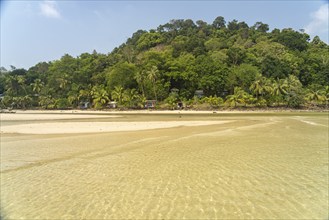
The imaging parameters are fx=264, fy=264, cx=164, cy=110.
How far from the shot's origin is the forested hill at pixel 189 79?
66.4 meters

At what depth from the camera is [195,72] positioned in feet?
240

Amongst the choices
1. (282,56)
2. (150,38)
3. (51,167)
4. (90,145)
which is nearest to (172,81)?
(282,56)

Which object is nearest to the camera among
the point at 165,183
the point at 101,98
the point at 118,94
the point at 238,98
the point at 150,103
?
the point at 165,183

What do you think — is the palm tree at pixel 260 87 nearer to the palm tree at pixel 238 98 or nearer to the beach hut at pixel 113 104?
the palm tree at pixel 238 98

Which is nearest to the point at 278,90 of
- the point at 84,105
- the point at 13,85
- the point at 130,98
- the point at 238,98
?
the point at 238,98

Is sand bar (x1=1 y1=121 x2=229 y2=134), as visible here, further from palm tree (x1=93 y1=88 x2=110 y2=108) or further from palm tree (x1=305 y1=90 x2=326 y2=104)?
palm tree (x1=305 y1=90 x2=326 y2=104)

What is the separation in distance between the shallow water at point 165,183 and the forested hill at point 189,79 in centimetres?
5393

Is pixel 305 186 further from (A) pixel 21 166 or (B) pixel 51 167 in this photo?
(A) pixel 21 166

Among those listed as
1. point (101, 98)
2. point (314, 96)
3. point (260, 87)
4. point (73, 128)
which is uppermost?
point (260, 87)

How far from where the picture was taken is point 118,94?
69.4 meters

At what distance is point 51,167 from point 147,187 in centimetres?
423

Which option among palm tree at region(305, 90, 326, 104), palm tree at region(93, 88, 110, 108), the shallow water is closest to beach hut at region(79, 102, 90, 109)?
palm tree at region(93, 88, 110, 108)

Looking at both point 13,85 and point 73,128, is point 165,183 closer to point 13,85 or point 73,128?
point 73,128

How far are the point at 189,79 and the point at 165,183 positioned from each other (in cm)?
6659
